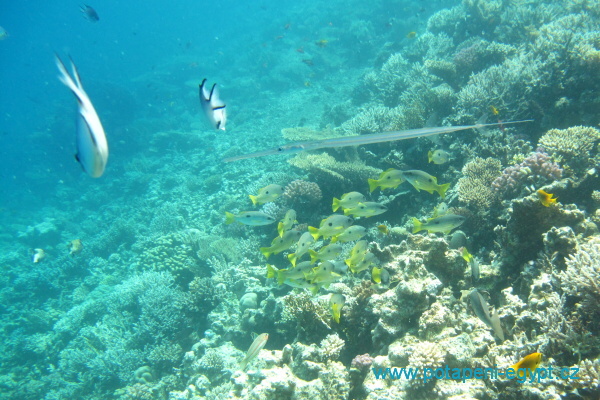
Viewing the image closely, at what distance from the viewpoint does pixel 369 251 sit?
15.8 ft

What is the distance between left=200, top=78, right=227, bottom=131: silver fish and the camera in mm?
3312

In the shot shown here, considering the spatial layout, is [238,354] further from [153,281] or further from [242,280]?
[153,281]

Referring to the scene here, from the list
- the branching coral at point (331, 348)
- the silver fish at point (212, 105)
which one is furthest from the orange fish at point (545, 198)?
the silver fish at point (212, 105)

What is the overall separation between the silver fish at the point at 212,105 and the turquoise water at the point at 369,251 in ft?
9.17

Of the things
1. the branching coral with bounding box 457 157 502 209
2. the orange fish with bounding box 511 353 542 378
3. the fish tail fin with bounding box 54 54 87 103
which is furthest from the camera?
the branching coral with bounding box 457 157 502 209

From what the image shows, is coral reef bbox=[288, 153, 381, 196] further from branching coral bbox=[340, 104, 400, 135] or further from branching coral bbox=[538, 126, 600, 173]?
branching coral bbox=[538, 126, 600, 173]

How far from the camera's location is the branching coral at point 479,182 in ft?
17.2

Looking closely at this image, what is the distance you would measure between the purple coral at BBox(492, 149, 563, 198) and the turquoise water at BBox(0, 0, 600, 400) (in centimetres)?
2

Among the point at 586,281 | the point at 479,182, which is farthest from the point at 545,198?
the point at 479,182

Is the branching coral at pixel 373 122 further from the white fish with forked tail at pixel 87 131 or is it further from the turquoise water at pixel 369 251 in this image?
the white fish with forked tail at pixel 87 131

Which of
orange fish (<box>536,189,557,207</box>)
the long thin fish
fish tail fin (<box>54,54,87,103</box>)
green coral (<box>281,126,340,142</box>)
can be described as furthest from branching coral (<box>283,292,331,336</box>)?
green coral (<box>281,126,340,142</box>)

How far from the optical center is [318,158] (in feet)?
27.2

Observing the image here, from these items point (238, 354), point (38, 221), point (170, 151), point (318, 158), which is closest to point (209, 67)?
point (170, 151)

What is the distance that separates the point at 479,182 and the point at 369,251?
2.71 m
